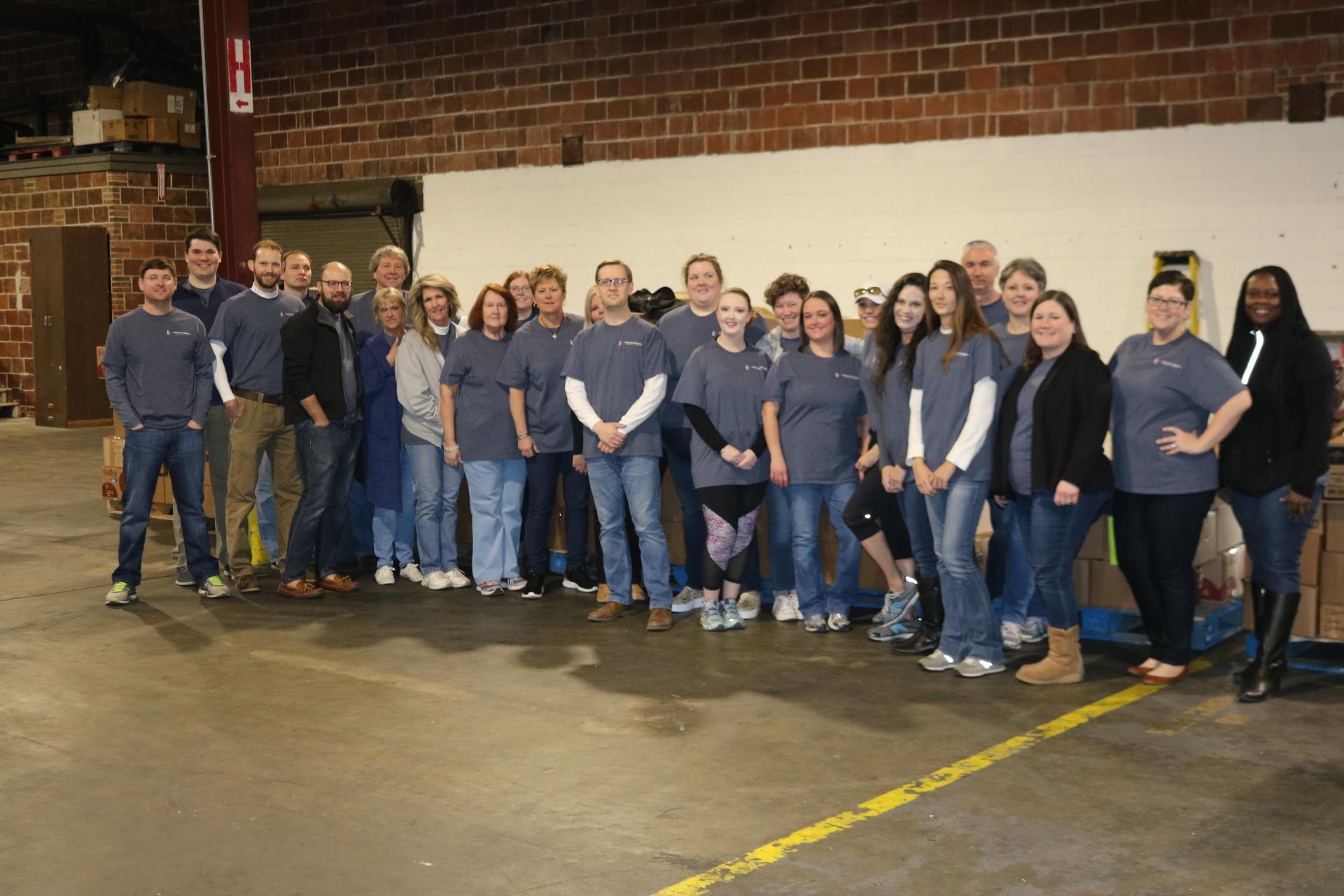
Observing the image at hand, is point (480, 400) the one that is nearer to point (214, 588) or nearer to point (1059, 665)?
point (214, 588)

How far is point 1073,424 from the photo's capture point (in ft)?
19.5

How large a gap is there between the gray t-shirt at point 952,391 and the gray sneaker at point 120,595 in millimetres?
4591

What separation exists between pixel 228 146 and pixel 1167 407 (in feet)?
26.5

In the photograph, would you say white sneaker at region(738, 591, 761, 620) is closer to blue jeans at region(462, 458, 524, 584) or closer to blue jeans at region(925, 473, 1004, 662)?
blue jeans at region(925, 473, 1004, 662)

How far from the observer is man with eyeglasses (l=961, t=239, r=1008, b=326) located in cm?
715

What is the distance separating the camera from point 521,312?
28.0ft

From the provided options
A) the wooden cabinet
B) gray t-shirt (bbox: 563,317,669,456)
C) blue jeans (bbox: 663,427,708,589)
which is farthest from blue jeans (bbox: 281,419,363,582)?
the wooden cabinet

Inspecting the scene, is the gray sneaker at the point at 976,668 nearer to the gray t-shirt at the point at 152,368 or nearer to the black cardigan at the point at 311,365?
the black cardigan at the point at 311,365

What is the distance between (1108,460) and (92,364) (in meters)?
15.0

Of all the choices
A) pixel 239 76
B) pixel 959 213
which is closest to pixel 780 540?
pixel 959 213

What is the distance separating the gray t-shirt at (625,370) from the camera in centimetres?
723

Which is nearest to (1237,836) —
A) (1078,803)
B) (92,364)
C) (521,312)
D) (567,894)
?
(1078,803)

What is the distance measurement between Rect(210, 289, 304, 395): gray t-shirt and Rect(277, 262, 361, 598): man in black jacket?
0.12 meters

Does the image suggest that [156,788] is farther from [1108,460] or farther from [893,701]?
[1108,460]
